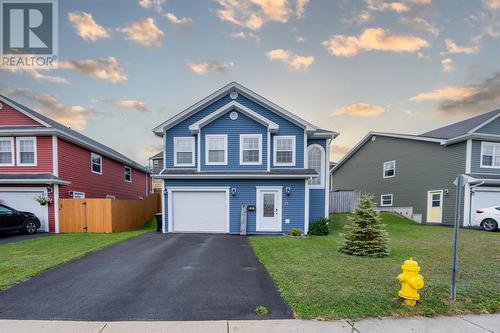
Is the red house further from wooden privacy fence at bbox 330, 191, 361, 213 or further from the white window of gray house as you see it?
wooden privacy fence at bbox 330, 191, 361, 213

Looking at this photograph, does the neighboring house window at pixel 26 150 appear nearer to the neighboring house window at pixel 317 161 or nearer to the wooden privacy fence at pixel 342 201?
the neighboring house window at pixel 317 161

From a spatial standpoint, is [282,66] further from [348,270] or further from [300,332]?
[300,332]

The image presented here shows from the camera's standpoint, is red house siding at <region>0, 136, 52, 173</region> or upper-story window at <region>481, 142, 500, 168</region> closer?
red house siding at <region>0, 136, 52, 173</region>

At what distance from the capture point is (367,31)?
41.3 feet

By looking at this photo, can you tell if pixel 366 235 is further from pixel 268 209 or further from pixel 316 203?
pixel 316 203

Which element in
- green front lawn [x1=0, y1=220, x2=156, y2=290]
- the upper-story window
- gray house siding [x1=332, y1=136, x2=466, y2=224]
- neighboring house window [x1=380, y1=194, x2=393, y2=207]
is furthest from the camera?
neighboring house window [x1=380, y1=194, x2=393, y2=207]

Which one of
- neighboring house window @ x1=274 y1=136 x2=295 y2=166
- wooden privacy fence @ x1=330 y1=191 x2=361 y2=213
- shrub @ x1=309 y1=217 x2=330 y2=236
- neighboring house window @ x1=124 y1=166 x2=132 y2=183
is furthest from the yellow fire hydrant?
neighboring house window @ x1=124 y1=166 x2=132 y2=183

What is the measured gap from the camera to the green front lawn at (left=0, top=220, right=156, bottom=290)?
237 inches

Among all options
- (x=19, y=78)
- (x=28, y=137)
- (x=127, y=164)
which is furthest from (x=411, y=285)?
(x=127, y=164)

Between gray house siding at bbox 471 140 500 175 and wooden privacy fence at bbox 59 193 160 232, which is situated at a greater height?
gray house siding at bbox 471 140 500 175

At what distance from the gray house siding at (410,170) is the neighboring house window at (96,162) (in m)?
22.3

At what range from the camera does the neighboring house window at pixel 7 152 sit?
13727 millimetres

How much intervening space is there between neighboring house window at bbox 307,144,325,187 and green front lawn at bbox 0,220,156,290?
10328 millimetres

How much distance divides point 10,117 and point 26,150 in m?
2.32
